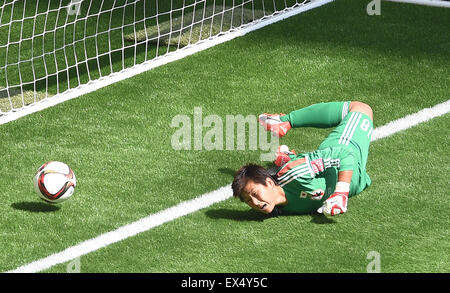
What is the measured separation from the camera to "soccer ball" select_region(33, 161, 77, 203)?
24.5 feet

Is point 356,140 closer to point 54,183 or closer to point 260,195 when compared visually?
point 260,195

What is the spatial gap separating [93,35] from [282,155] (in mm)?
3954

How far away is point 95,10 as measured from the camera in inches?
477

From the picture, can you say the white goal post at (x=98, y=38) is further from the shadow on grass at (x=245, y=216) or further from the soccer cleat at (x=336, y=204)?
the soccer cleat at (x=336, y=204)

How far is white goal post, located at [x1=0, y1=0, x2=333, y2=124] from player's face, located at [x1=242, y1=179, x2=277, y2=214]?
304 cm

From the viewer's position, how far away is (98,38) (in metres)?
11.2
